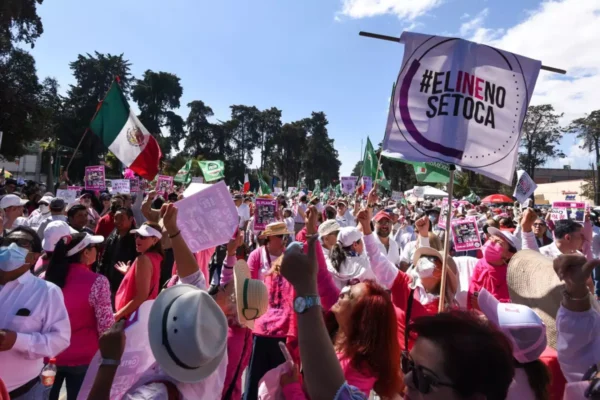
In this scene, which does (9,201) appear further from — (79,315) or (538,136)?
(538,136)

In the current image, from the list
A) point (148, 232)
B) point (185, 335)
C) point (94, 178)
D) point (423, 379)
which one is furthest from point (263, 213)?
point (423, 379)

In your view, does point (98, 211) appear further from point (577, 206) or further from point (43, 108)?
point (43, 108)

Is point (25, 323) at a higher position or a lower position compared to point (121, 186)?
lower

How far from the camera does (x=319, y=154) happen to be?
68562 millimetres

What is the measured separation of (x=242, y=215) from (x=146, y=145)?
158 inches

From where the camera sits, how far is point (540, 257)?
8.66 ft

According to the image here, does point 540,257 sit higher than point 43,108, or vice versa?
point 43,108

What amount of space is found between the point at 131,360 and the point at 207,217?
1198mm

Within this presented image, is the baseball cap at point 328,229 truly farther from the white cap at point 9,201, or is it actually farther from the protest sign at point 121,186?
the protest sign at point 121,186

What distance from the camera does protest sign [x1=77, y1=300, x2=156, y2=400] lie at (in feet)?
5.36

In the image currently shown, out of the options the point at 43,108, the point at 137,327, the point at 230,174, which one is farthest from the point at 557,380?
the point at 230,174

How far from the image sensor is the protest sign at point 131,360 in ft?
5.36

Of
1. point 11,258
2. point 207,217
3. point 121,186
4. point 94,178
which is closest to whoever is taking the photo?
point 11,258

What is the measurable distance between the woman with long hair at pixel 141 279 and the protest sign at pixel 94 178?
24.6 feet
